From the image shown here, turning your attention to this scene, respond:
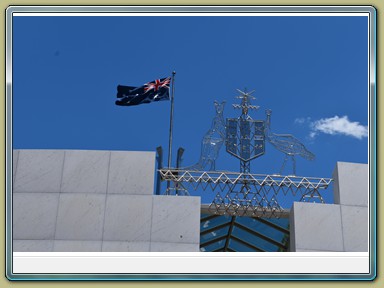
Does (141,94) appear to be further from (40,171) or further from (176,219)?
(176,219)

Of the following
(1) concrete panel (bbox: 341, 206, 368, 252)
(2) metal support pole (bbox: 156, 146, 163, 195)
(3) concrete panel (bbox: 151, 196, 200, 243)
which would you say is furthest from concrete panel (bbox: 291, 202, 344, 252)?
(2) metal support pole (bbox: 156, 146, 163, 195)

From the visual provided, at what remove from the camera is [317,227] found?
14234 millimetres

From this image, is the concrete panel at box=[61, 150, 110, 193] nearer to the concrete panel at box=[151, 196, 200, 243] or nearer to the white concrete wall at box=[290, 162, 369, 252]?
the concrete panel at box=[151, 196, 200, 243]

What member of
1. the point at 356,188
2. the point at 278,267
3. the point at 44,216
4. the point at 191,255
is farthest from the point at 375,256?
the point at 44,216

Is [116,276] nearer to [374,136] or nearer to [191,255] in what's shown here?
[191,255]

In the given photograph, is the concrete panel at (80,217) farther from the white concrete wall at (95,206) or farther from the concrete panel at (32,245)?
the concrete panel at (32,245)

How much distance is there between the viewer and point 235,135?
15.4 m

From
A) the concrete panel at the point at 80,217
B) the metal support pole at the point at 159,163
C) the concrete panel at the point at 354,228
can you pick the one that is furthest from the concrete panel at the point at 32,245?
the concrete panel at the point at 354,228

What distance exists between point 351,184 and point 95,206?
6.48 metres

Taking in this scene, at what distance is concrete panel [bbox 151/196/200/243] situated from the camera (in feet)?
45.0

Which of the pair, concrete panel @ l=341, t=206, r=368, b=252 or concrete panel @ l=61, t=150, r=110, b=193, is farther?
concrete panel @ l=61, t=150, r=110, b=193

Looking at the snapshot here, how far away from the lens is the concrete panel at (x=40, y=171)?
46.9 ft

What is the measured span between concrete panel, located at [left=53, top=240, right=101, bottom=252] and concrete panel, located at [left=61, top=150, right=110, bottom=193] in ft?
4.17

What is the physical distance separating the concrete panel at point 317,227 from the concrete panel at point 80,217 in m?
4.79
